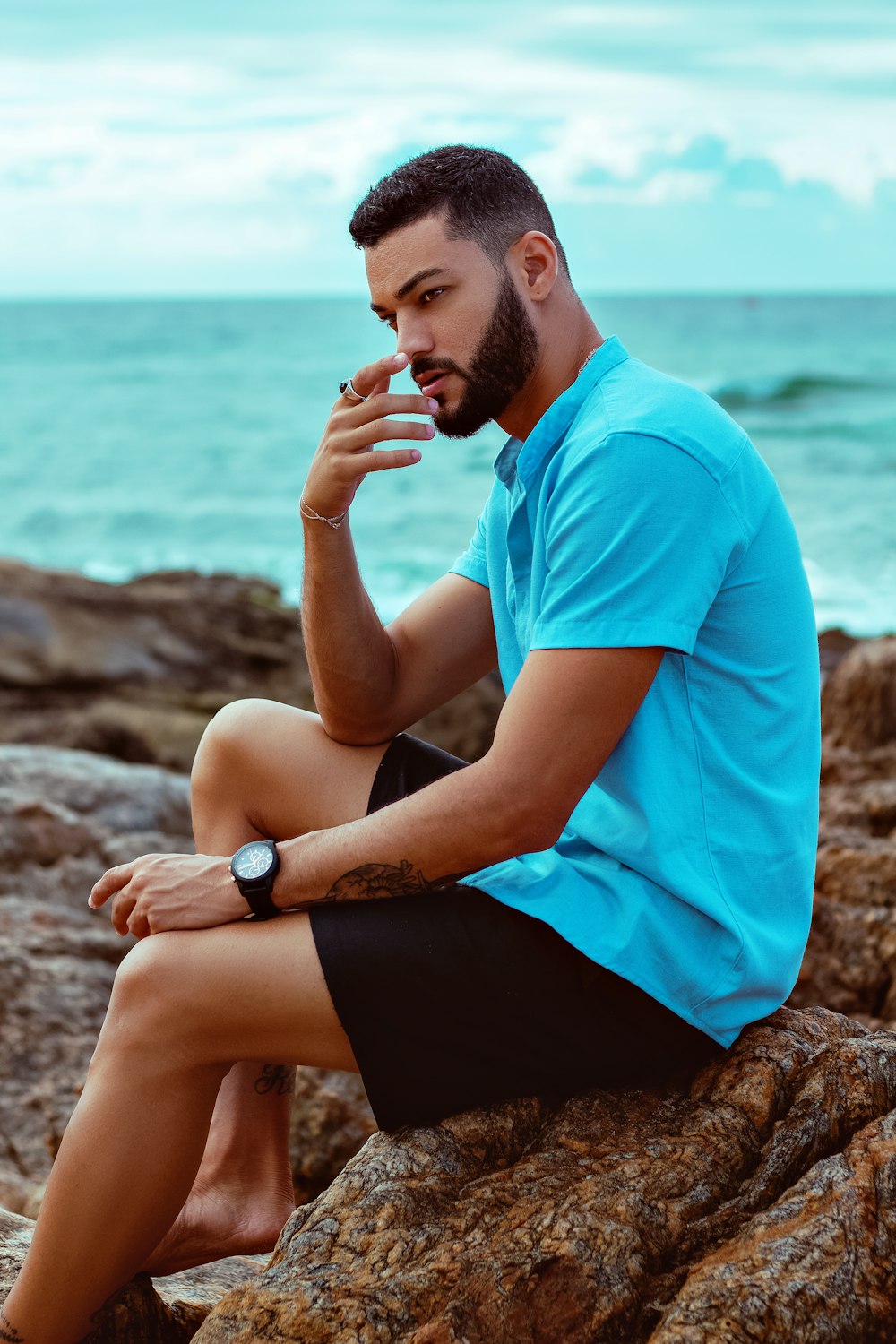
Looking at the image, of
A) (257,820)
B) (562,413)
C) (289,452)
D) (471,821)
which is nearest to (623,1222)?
(471,821)

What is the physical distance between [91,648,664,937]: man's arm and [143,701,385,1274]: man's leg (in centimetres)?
36

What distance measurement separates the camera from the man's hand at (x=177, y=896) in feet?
7.89

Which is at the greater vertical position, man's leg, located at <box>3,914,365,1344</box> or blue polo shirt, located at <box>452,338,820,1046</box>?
blue polo shirt, located at <box>452,338,820,1046</box>

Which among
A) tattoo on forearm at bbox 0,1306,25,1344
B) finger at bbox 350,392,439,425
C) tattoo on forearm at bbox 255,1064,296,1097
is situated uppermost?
finger at bbox 350,392,439,425

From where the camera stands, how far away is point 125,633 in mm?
8992

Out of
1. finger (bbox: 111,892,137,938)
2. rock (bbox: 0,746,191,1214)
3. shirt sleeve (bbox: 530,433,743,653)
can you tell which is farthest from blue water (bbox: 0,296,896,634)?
shirt sleeve (bbox: 530,433,743,653)

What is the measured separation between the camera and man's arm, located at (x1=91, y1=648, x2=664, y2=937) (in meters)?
2.23

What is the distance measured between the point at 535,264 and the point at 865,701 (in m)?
4.05

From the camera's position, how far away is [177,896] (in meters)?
2.43

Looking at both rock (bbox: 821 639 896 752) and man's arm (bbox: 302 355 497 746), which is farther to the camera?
rock (bbox: 821 639 896 752)

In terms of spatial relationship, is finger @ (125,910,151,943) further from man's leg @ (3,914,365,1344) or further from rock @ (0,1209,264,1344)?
rock @ (0,1209,264,1344)

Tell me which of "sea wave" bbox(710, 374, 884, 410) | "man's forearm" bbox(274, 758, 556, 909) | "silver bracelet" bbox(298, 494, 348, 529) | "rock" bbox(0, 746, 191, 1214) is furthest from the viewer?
"sea wave" bbox(710, 374, 884, 410)

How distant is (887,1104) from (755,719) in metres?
0.70

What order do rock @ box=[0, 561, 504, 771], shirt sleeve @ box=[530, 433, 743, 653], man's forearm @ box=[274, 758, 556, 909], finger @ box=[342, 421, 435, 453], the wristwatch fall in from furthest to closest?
rock @ box=[0, 561, 504, 771] < finger @ box=[342, 421, 435, 453] < the wristwatch < man's forearm @ box=[274, 758, 556, 909] < shirt sleeve @ box=[530, 433, 743, 653]
